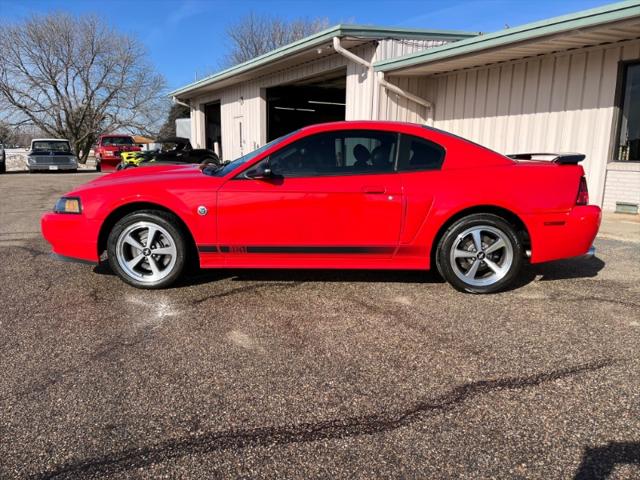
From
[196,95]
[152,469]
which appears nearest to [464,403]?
[152,469]

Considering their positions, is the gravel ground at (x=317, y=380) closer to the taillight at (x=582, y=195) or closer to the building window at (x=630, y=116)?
the taillight at (x=582, y=195)

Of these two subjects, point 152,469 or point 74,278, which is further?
point 74,278

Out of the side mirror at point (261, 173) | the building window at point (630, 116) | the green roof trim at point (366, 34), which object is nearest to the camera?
the side mirror at point (261, 173)

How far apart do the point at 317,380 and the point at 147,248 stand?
2251 mm

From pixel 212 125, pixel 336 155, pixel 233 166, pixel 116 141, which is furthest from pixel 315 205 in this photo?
pixel 116 141

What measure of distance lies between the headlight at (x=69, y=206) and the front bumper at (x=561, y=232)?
3.92 meters

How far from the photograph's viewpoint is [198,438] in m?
2.23

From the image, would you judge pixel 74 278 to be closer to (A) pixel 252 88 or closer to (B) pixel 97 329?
(B) pixel 97 329

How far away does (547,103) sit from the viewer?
336 inches

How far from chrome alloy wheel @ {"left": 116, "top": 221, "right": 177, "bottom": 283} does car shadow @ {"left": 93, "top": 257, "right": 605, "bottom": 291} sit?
249 mm

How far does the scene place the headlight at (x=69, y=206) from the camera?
430cm

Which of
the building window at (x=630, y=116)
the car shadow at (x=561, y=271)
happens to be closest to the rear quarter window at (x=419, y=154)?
the car shadow at (x=561, y=271)

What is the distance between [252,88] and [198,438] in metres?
14.7

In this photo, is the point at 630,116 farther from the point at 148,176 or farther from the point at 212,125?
the point at 212,125
